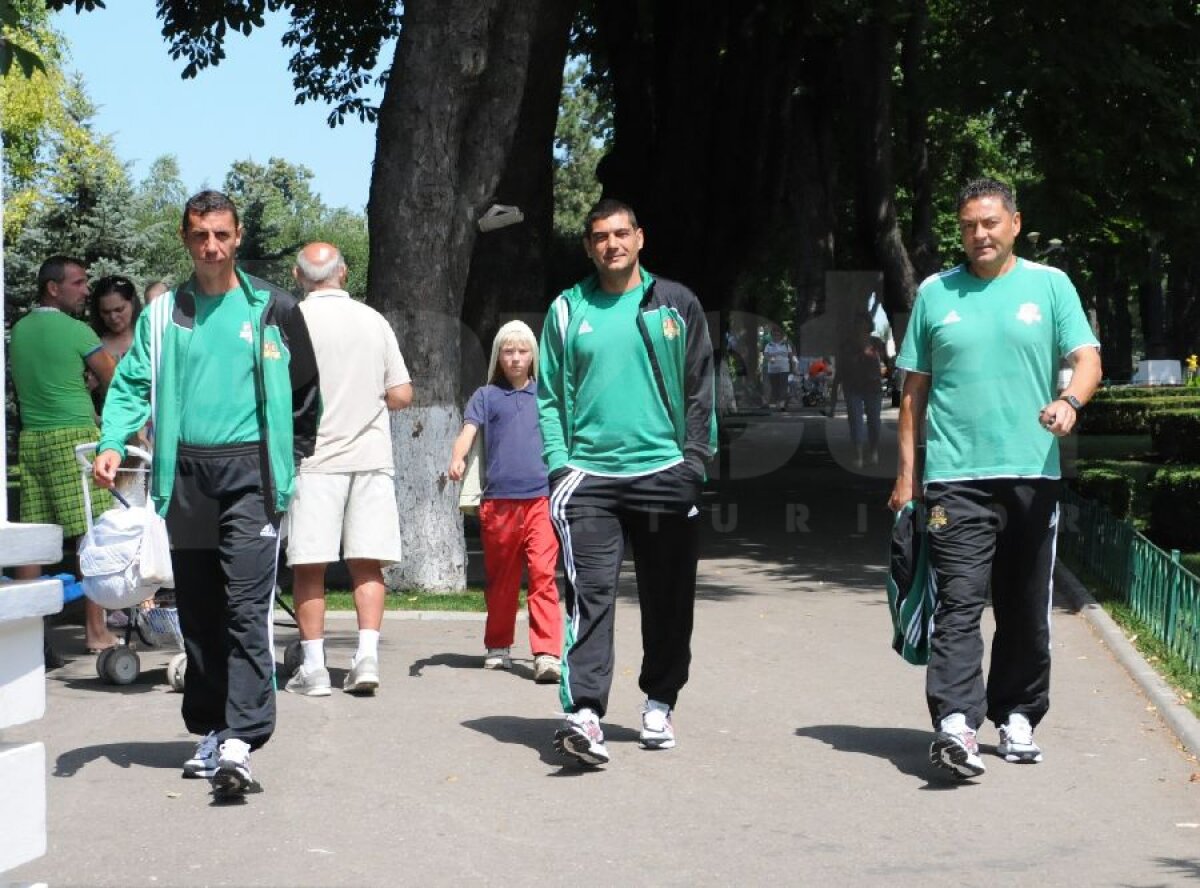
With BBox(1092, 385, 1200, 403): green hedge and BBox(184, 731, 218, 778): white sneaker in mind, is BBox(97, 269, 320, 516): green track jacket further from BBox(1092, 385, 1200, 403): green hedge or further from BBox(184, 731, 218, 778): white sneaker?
BBox(1092, 385, 1200, 403): green hedge

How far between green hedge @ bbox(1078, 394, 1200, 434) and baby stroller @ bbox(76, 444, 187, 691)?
84.4ft

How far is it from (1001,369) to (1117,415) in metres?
28.1

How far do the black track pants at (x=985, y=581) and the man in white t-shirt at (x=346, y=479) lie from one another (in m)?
2.81

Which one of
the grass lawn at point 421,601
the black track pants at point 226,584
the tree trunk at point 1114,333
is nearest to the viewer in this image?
the black track pants at point 226,584

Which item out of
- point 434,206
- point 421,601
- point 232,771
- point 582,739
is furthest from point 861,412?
point 232,771

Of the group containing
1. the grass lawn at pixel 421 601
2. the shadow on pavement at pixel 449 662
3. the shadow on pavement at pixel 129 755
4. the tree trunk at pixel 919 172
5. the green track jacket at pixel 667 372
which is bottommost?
the grass lawn at pixel 421 601

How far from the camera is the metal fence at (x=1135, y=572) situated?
366 inches

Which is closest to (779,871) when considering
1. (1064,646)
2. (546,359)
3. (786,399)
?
(546,359)

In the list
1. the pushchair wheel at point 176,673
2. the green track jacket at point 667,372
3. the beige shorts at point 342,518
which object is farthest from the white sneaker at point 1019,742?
the pushchair wheel at point 176,673

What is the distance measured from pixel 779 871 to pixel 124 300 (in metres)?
6.17

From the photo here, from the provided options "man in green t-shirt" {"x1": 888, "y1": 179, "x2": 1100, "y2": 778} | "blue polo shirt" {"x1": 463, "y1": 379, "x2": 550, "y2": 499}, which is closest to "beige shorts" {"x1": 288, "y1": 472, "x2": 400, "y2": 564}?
"blue polo shirt" {"x1": 463, "y1": 379, "x2": 550, "y2": 499}

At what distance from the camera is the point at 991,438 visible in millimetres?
7098

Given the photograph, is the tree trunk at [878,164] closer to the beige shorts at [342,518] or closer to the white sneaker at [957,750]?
the beige shorts at [342,518]

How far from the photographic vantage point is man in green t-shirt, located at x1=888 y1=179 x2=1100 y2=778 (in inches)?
279
